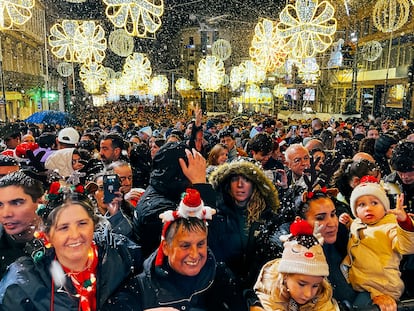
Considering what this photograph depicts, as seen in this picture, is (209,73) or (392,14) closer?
(392,14)

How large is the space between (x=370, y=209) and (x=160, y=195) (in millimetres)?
1604

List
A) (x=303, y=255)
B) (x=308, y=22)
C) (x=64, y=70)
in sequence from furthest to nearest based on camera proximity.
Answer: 1. (x=64, y=70)
2. (x=308, y=22)
3. (x=303, y=255)

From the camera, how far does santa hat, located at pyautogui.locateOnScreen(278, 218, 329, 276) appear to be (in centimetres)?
230

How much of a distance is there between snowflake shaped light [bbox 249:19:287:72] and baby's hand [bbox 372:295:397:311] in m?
→ 12.1

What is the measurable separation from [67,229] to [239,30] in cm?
5516

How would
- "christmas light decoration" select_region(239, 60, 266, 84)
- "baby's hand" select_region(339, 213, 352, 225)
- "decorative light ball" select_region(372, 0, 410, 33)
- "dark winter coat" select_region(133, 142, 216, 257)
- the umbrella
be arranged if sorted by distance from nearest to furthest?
"dark winter coat" select_region(133, 142, 216, 257) → "baby's hand" select_region(339, 213, 352, 225) → "decorative light ball" select_region(372, 0, 410, 33) → the umbrella → "christmas light decoration" select_region(239, 60, 266, 84)

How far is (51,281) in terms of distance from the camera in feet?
7.06

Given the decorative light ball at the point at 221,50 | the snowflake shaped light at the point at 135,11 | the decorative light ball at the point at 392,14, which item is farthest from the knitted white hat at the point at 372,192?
the decorative light ball at the point at 221,50

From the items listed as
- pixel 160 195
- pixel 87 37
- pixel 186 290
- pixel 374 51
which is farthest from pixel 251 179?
pixel 374 51

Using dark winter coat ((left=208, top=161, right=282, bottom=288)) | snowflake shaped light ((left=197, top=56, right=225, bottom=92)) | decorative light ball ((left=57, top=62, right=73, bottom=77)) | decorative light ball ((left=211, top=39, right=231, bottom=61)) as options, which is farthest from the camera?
decorative light ball ((left=57, top=62, right=73, bottom=77))

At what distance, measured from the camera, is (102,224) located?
8.50ft

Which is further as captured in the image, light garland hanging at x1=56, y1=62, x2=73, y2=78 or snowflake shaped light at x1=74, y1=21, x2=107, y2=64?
light garland hanging at x1=56, y1=62, x2=73, y2=78

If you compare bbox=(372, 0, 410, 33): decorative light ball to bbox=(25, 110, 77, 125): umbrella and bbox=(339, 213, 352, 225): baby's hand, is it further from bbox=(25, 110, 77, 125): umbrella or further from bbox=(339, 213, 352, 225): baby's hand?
bbox=(25, 110, 77, 125): umbrella

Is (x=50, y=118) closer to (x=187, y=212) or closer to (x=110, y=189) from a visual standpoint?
(x=110, y=189)
